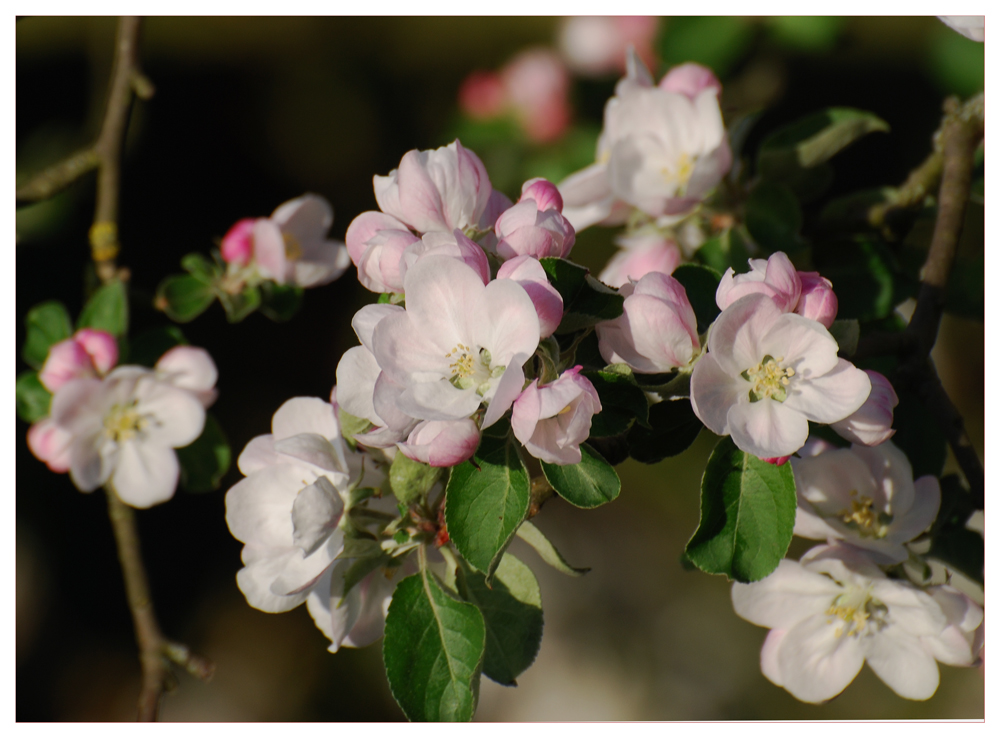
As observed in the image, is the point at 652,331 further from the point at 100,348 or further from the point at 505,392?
the point at 100,348

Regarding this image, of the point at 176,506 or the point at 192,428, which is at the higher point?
the point at 192,428

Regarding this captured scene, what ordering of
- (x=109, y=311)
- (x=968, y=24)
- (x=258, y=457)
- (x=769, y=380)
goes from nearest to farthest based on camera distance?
(x=769, y=380) < (x=258, y=457) < (x=968, y=24) < (x=109, y=311)

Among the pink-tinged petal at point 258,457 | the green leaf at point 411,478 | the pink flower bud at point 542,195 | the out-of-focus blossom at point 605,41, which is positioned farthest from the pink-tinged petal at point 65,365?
the out-of-focus blossom at point 605,41

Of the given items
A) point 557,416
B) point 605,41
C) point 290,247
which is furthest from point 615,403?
point 605,41

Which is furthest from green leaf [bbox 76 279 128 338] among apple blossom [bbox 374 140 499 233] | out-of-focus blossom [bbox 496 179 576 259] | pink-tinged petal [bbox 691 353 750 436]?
pink-tinged petal [bbox 691 353 750 436]

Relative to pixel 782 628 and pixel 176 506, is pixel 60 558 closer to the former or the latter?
pixel 176 506
